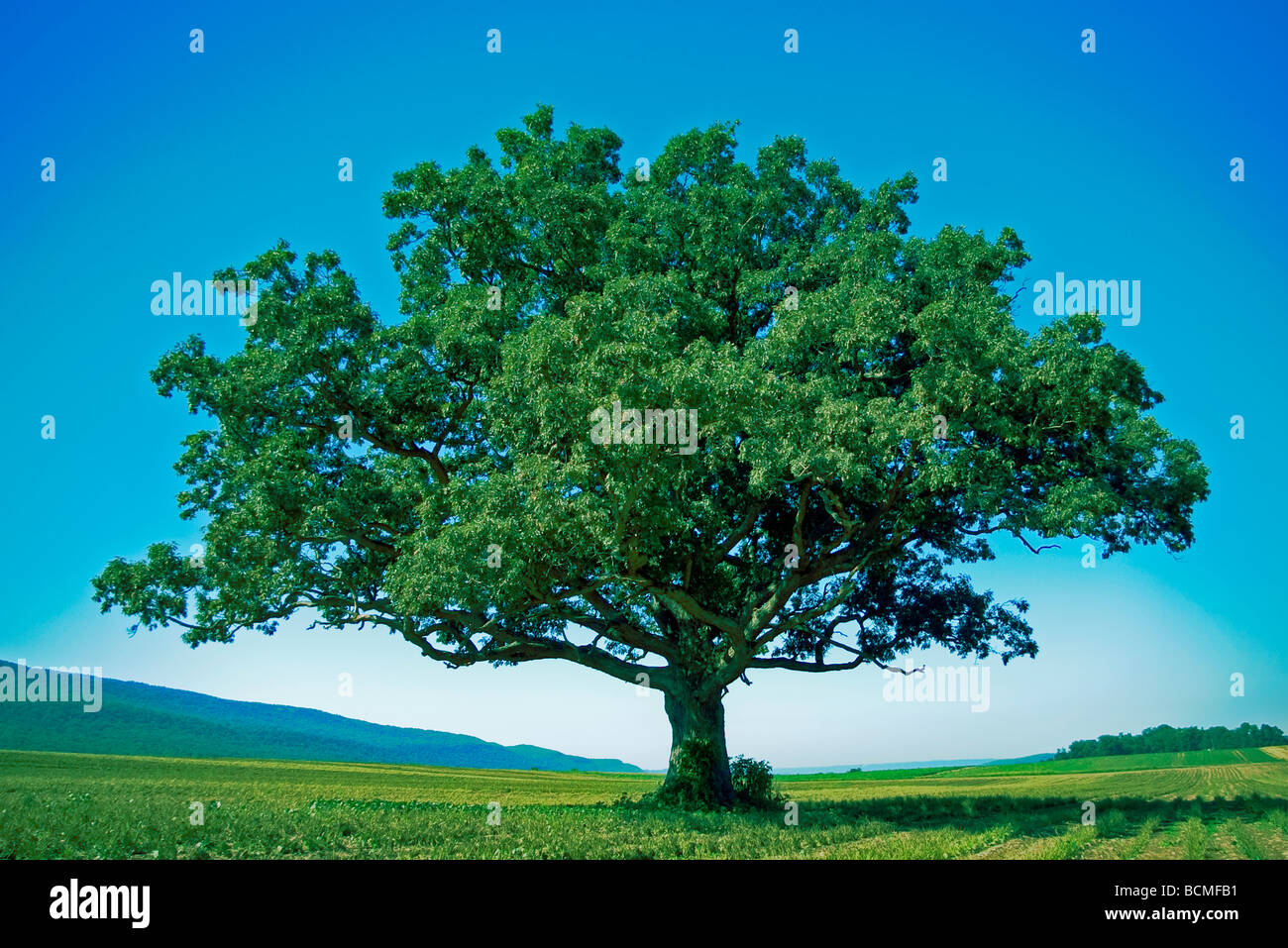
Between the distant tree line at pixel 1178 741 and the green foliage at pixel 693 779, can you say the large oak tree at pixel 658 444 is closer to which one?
the green foliage at pixel 693 779

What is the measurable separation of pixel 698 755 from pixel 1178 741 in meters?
110

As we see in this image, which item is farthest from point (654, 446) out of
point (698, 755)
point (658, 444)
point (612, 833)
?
point (698, 755)

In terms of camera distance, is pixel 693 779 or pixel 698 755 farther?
pixel 698 755

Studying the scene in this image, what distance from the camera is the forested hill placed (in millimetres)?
103250

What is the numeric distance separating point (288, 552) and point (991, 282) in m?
20.1

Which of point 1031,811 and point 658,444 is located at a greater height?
point 658,444

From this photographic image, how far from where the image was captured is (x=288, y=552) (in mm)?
21344

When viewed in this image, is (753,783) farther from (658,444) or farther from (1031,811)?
(658,444)

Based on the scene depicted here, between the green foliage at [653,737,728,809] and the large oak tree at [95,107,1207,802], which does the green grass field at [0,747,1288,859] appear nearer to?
the green foliage at [653,737,728,809]

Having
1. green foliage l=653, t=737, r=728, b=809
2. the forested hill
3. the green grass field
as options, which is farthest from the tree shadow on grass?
the forested hill

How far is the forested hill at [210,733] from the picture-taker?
103250 mm

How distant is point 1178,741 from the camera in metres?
108
